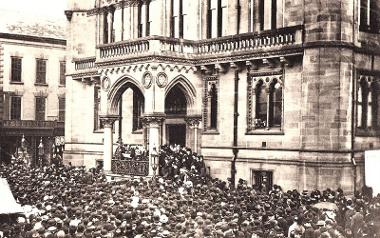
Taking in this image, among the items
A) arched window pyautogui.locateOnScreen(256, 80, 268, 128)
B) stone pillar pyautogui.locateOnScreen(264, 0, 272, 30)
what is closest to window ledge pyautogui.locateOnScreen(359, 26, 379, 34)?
stone pillar pyautogui.locateOnScreen(264, 0, 272, 30)

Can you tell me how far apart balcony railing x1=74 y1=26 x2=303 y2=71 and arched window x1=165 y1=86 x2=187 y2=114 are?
2.67m

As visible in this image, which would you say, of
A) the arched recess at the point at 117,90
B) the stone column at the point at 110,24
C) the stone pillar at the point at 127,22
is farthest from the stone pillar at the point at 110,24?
the arched recess at the point at 117,90

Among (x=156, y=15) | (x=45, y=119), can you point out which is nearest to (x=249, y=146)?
(x=156, y=15)

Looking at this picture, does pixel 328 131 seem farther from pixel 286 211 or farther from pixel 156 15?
pixel 156 15

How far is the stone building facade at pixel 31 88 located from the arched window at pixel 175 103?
17164mm

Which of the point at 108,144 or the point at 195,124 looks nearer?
the point at 195,124

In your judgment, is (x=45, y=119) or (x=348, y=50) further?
(x=45, y=119)

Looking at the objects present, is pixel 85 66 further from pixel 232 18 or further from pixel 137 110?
pixel 232 18

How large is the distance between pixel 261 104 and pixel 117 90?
24.8 feet

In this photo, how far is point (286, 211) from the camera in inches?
709

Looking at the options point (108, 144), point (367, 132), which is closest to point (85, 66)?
point (108, 144)

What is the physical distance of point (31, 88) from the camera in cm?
4900

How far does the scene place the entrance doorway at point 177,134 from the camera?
32469 mm

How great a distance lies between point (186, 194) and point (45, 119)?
2862cm
